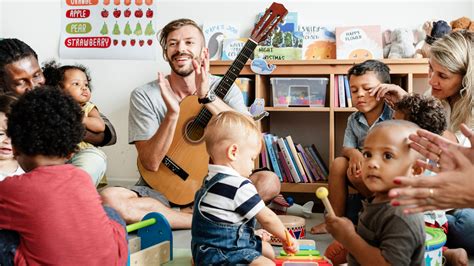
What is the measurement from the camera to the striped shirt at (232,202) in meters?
1.44

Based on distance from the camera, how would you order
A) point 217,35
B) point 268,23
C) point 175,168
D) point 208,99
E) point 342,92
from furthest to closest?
1. point 217,35
2. point 342,92
3. point 268,23
4. point 175,168
5. point 208,99

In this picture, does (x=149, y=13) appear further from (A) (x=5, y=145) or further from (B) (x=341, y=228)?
(B) (x=341, y=228)

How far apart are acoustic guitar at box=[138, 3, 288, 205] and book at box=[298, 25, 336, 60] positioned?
731 mm

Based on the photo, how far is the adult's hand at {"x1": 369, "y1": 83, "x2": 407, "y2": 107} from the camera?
218 centimetres

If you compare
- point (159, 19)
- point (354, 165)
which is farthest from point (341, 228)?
point (159, 19)

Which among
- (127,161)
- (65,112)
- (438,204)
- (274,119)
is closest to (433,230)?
(438,204)

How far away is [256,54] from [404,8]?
32.2 inches

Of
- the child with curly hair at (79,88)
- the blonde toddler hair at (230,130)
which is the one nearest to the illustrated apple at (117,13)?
the child with curly hair at (79,88)

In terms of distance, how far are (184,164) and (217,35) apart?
1051 mm

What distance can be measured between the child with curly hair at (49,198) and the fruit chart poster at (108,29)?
1.99 meters

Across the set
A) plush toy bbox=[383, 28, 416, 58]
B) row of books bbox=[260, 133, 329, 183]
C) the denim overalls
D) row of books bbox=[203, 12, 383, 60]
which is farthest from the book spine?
the denim overalls

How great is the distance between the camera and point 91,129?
2.33 m

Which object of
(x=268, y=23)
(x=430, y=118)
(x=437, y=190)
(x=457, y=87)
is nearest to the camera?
(x=437, y=190)

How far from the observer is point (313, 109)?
2830 mm
